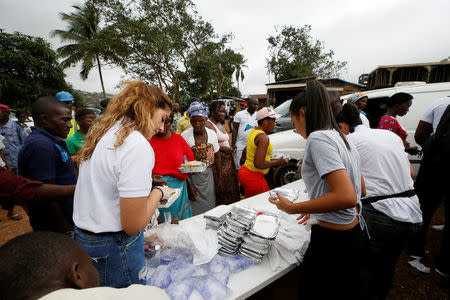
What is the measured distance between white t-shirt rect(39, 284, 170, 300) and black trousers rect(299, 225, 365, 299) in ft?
3.67

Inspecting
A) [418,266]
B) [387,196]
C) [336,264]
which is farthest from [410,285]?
[336,264]

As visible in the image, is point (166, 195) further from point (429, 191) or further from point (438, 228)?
point (438, 228)

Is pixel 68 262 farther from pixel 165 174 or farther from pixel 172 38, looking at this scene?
pixel 172 38

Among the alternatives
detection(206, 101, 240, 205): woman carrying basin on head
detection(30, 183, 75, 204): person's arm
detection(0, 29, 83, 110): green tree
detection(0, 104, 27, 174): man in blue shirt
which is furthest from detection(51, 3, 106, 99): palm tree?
detection(30, 183, 75, 204): person's arm

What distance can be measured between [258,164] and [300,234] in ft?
3.41

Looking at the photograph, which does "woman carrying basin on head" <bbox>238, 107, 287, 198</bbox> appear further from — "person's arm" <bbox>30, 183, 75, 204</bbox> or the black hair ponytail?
"person's arm" <bbox>30, 183, 75, 204</bbox>

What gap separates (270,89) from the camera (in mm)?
12633

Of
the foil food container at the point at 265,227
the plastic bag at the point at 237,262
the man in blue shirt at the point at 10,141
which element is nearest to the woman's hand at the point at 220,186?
the foil food container at the point at 265,227

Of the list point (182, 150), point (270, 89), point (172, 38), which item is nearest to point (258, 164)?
point (182, 150)

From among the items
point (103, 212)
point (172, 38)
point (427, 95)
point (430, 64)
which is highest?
point (172, 38)

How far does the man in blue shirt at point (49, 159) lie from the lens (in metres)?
1.50

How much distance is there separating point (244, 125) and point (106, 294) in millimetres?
4779

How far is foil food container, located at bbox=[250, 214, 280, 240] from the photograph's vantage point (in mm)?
1453

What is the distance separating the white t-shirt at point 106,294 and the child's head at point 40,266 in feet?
0.26
